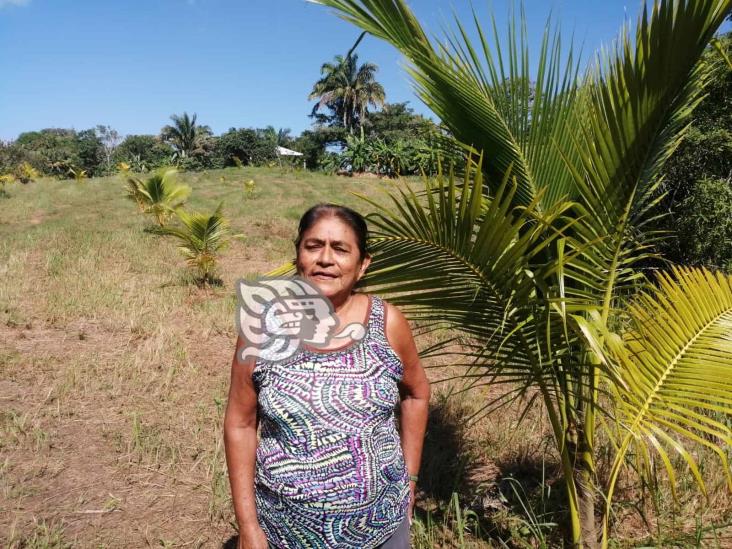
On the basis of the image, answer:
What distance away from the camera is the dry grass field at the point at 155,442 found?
248 cm

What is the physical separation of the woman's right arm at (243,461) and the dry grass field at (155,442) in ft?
3.09

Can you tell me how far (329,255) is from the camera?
138cm

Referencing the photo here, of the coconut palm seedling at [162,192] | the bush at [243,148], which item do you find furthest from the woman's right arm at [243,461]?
the bush at [243,148]

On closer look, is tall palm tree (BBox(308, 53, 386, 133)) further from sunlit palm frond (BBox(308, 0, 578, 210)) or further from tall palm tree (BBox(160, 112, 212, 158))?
sunlit palm frond (BBox(308, 0, 578, 210))

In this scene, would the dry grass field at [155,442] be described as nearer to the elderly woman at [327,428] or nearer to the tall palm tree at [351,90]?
the elderly woman at [327,428]

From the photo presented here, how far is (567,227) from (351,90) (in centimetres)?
4570

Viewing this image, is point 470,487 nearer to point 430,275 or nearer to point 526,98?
point 430,275

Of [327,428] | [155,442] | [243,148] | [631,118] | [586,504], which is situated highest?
[243,148]

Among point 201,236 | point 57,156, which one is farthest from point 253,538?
point 57,156

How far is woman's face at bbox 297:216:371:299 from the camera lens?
1.38 metres

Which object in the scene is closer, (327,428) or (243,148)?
(327,428)

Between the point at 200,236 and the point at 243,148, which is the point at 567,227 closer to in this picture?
the point at 200,236
